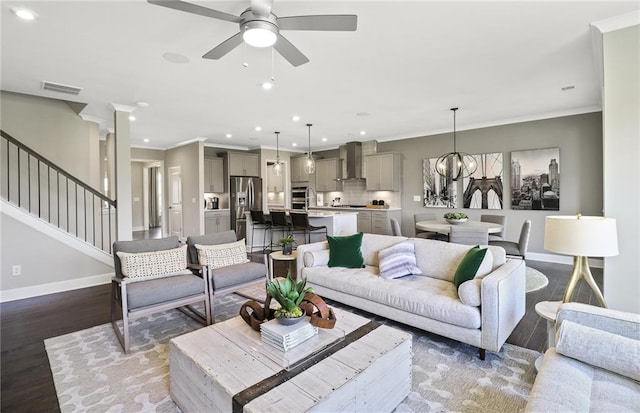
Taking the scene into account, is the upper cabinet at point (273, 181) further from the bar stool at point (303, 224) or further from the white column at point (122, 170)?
the white column at point (122, 170)

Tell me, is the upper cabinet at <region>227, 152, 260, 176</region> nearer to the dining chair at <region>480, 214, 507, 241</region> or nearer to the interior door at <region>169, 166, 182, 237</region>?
the interior door at <region>169, 166, 182, 237</region>

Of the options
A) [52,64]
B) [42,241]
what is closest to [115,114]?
[52,64]

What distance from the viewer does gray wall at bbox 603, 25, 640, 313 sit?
241 centimetres

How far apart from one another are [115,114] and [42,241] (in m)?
2.07

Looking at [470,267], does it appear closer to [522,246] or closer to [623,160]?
[623,160]

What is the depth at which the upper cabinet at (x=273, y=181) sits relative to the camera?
9383mm

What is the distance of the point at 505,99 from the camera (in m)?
4.64

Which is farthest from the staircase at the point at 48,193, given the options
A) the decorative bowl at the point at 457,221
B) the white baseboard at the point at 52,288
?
the decorative bowl at the point at 457,221

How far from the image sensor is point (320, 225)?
5.96 meters

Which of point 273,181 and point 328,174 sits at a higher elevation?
point 328,174

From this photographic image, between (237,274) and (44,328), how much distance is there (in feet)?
6.32

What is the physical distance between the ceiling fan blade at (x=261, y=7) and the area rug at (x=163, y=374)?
8.30 ft

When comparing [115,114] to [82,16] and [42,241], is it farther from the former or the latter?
[82,16]

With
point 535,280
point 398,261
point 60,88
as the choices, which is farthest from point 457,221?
point 60,88
